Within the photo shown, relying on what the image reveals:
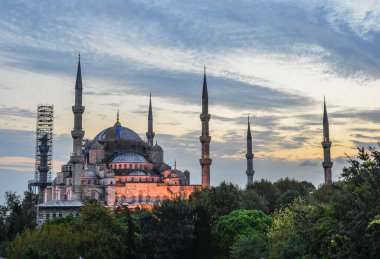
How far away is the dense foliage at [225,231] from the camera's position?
2302 centimetres

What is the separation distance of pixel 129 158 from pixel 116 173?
381cm

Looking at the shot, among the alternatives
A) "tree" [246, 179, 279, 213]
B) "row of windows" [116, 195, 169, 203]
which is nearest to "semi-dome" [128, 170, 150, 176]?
"row of windows" [116, 195, 169, 203]

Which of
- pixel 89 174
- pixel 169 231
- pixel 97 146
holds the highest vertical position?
pixel 97 146

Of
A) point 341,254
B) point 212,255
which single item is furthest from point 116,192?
point 341,254

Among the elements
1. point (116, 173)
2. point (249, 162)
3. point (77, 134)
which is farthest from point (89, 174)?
point (249, 162)

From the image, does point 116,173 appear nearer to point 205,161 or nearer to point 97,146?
point 97,146

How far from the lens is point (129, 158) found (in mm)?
92562

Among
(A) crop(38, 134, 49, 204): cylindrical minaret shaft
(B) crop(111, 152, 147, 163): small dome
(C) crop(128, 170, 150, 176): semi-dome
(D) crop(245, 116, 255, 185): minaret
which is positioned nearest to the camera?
(C) crop(128, 170, 150, 176): semi-dome

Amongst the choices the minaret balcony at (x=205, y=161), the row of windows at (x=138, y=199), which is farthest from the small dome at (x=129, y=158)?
the minaret balcony at (x=205, y=161)

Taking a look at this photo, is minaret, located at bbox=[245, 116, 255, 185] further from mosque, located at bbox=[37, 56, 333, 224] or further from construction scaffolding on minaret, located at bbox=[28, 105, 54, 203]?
construction scaffolding on minaret, located at bbox=[28, 105, 54, 203]

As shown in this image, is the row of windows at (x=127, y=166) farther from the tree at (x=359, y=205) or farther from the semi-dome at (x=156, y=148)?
the tree at (x=359, y=205)

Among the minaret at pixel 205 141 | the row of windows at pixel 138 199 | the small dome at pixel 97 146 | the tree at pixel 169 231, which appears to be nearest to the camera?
the tree at pixel 169 231

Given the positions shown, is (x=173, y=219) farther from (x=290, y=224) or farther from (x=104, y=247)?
(x=290, y=224)

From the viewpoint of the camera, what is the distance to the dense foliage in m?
23.0
